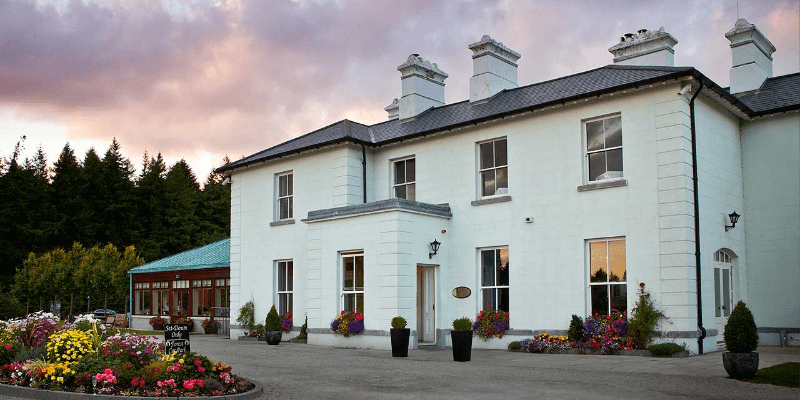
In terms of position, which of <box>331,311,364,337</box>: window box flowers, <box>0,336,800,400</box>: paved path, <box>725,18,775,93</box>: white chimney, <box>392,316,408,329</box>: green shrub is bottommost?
<box>0,336,800,400</box>: paved path

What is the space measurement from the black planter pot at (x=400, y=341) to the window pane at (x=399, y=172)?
6.62 meters

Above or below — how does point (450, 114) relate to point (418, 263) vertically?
above

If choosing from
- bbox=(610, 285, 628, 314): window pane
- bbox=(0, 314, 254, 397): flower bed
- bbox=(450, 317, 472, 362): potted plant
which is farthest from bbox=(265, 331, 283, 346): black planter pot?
bbox=(610, 285, 628, 314): window pane

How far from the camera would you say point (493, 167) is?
64.9 ft

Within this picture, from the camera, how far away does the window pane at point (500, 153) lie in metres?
19.6

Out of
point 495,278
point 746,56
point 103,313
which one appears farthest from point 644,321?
point 103,313

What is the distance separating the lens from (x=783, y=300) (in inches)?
736

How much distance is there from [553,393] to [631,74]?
10.2 metres

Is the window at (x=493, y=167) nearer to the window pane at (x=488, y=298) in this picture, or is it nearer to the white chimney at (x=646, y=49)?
the window pane at (x=488, y=298)

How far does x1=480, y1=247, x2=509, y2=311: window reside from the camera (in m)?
19.2

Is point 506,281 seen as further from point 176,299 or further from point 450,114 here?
point 176,299

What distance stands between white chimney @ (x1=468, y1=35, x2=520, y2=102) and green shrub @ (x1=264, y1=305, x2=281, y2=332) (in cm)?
891

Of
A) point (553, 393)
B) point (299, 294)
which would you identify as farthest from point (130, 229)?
point (553, 393)

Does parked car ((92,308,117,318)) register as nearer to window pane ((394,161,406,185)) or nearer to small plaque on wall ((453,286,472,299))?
window pane ((394,161,406,185))
